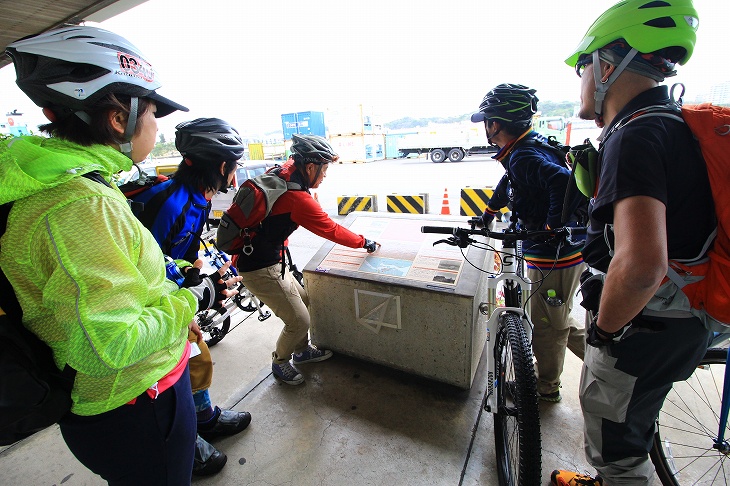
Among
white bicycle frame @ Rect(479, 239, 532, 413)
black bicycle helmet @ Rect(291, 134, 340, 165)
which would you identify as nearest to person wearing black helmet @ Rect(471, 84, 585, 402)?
white bicycle frame @ Rect(479, 239, 532, 413)

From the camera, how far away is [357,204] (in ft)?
27.1

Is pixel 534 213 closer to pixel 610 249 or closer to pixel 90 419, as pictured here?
pixel 610 249

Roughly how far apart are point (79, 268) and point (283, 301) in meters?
1.89

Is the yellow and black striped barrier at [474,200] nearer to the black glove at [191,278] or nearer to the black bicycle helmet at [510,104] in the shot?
the black bicycle helmet at [510,104]

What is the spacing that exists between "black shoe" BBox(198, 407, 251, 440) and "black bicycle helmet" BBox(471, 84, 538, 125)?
2717 millimetres

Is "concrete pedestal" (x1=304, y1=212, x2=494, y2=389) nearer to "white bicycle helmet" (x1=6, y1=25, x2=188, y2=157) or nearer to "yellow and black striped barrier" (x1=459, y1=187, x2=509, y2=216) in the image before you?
"white bicycle helmet" (x1=6, y1=25, x2=188, y2=157)

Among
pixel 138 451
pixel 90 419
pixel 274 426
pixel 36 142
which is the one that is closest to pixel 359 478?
pixel 274 426

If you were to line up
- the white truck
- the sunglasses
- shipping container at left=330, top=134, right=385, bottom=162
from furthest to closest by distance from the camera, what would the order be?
1. shipping container at left=330, top=134, right=385, bottom=162
2. the white truck
3. the sunglasses

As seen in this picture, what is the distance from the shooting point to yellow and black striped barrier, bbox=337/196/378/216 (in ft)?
26.0

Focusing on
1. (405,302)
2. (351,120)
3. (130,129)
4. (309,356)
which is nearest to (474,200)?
(405,302)

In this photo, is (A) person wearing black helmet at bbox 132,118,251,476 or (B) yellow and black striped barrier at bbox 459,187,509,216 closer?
(A) person wearing black helmet at bbox 132,118,251,476

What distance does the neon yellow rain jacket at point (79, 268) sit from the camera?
90 centimetres

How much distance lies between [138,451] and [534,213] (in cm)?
240

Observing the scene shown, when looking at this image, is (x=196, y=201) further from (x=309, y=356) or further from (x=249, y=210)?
(x=309, y=356)
